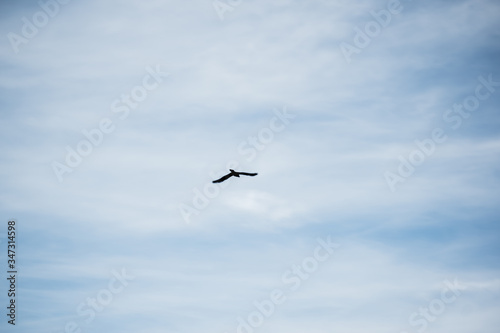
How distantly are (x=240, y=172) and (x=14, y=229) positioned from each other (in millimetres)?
37195

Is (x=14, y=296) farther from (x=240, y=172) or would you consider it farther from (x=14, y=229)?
(x=240, y=172)

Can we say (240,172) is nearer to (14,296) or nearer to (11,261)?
(11,261)

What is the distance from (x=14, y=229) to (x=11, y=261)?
180 inches

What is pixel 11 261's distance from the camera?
63.3 metres

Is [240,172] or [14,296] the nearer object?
[240,172]

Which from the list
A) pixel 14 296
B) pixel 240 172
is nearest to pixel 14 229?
pixel 14 296

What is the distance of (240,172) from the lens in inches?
1770

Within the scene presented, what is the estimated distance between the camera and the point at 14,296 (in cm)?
6638

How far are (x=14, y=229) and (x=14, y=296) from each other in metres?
8.86

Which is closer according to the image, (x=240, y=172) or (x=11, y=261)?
(x=240, y=172)

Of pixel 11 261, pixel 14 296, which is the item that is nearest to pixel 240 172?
pixel 11 261

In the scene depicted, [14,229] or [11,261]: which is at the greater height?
[14,229]

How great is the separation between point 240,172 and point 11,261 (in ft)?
119

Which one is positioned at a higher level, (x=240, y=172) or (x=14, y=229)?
(x=14, y=229)
